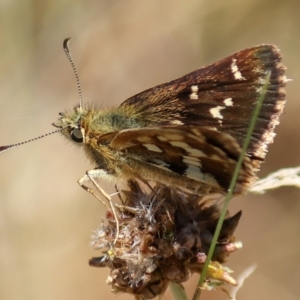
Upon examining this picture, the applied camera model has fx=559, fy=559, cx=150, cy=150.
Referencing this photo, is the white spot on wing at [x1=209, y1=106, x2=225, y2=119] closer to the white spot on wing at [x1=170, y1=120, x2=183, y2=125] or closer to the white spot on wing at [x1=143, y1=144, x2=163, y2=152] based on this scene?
the white spot on wing at [x1=170, y1=120, x2=183, y2=125]

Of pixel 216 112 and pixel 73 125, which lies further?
pixel 73 125

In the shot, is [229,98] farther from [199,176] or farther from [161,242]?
[161,242]

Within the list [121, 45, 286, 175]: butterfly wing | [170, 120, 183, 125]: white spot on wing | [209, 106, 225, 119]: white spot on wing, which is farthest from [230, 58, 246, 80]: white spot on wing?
[170, 120, 183, 125]: white spot on wing

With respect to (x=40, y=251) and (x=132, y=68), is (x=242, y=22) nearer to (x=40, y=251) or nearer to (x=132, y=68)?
(x=132, y=68)

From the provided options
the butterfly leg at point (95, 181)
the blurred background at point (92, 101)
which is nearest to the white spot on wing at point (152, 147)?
the butterfly leg at point (95, 181)

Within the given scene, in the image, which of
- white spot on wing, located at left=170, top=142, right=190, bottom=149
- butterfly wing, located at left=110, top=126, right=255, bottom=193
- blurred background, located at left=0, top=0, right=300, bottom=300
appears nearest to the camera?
butterfly wing, located at left=110, top=126, right=255, bottom=193

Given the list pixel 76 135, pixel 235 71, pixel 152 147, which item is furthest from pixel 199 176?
pixel 76 135
